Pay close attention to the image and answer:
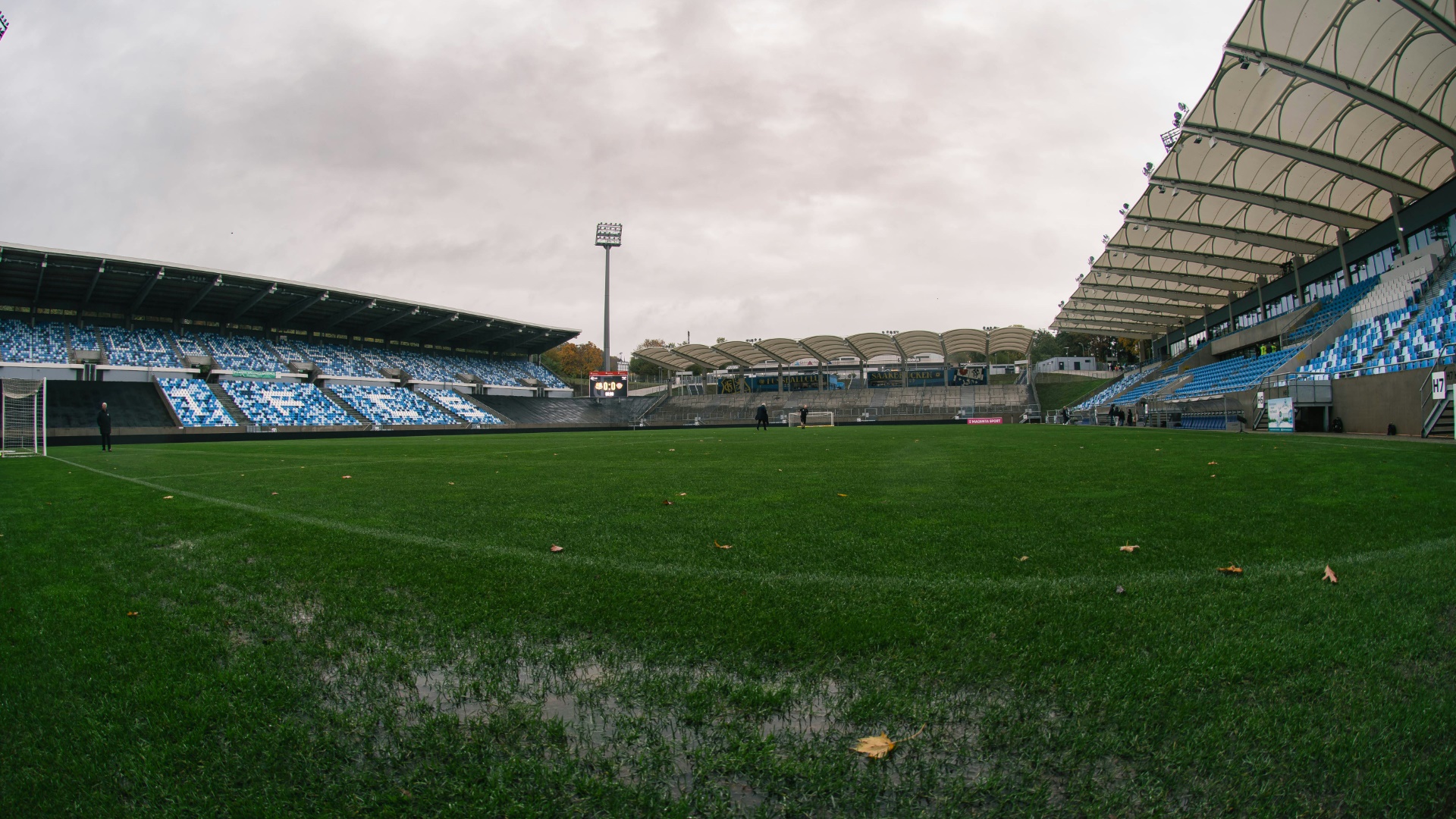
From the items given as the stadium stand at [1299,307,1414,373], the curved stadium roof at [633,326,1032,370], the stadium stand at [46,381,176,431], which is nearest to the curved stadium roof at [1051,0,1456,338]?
the stadium stand at [1299,307,1414,373]

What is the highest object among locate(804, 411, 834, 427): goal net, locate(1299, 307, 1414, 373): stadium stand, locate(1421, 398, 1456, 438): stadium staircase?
locate(1299, 307, 1414, 373): stadium stand

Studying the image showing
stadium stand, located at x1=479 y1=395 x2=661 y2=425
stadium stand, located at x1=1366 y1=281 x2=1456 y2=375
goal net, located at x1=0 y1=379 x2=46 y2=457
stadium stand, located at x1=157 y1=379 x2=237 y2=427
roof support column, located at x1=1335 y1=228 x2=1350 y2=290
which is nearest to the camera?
→ stadium stand, located at x1=1366 y1=281 x2=1456 y2=375

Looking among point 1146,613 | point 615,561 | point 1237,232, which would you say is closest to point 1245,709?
point 1146,613

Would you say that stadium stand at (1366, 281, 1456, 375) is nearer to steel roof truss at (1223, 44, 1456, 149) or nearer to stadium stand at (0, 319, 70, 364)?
steel roof truss at (1223, 44, 1456, 149)

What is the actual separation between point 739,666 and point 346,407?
46.5m

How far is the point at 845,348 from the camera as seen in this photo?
5419 cm

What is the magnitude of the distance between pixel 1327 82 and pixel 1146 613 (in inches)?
779

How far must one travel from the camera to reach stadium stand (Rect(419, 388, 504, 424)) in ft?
154

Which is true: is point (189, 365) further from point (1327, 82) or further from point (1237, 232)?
point (1237, 232)

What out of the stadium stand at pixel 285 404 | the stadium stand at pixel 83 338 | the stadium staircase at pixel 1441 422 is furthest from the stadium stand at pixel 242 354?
the stadium staircase at pixel 1441 422

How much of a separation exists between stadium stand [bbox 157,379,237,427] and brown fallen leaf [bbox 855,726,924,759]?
137ft

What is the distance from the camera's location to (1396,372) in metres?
17.3

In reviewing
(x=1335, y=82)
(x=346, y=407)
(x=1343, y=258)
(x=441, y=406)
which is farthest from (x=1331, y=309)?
(x=346, y=407)

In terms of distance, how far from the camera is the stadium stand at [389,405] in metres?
42.1
